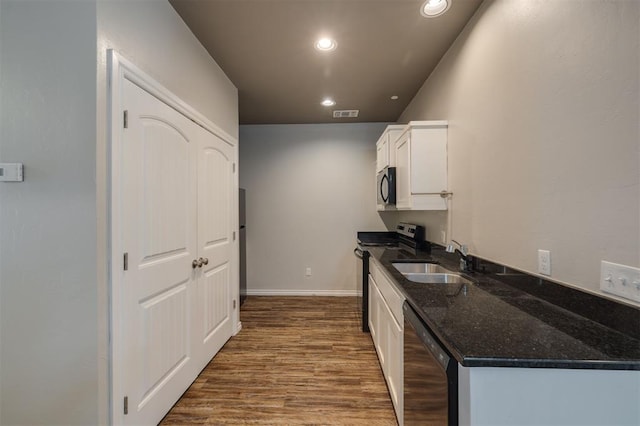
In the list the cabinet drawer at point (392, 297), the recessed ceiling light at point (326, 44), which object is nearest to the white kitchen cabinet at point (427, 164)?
the cabinet drawer at point (392, 297)

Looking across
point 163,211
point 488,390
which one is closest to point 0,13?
point 163,211

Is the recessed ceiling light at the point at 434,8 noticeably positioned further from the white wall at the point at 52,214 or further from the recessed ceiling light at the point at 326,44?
the white wall at the point at 52,214

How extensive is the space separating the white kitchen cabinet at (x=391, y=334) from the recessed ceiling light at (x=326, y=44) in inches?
75.3

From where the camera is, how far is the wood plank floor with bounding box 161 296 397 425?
69.4 inches

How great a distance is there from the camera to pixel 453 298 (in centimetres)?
129

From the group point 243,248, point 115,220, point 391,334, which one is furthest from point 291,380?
point 243,248

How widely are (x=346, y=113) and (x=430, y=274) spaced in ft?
8.74

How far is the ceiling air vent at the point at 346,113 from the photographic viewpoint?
3.70m

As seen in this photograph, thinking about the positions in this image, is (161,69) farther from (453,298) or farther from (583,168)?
(583,168)

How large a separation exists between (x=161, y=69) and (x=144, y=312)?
1.50 meters

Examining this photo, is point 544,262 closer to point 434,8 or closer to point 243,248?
point 434,8

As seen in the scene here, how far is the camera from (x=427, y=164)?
2299mm

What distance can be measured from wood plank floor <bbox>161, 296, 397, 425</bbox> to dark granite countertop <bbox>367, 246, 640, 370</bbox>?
1.06 m

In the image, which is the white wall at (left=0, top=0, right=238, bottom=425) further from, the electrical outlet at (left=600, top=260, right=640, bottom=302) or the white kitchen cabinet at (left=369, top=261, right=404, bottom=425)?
the electrical outlet at (left=600, top=260, right=640, bottom=302)
